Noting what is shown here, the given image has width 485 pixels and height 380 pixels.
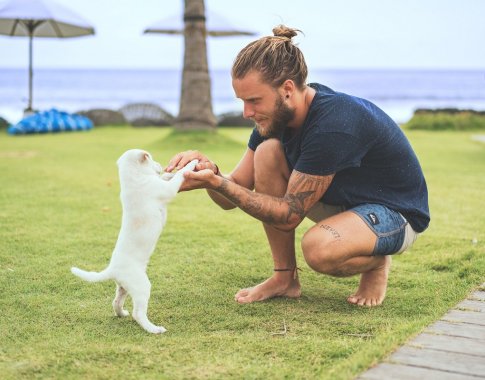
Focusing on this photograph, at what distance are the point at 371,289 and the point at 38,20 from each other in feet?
40.2

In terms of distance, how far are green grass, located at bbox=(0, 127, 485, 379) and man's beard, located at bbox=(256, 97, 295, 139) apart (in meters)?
0.79

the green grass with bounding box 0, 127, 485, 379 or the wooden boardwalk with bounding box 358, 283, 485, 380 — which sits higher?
the wooden boardwalk with bounding box 358, 283, 485, 380

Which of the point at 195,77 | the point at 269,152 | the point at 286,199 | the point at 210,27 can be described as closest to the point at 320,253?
the point at 286,199

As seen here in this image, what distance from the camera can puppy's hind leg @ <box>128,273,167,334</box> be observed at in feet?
7.82

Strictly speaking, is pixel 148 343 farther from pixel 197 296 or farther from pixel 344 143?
pixel 344 143

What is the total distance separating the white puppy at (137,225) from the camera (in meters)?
2.36

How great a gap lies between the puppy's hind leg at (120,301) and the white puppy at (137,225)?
0.16 metres

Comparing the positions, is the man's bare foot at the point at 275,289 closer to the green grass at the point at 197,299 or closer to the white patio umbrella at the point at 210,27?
the green grass at the point at 197,299

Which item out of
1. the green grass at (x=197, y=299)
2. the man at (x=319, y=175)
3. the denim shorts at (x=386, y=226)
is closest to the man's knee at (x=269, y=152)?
the man at (x=319, y=175)

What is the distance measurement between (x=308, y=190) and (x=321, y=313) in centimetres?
55

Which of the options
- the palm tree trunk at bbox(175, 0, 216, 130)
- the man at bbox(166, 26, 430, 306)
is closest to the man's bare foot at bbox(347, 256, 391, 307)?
the man at bbox(166, 26, 430, 306)

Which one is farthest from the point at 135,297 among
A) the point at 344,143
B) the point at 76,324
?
the point at 344,143

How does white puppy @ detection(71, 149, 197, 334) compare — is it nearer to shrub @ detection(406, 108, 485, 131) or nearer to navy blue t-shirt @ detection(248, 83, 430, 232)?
navy blue t-shirt @ detection(248, 83, 430, 232)

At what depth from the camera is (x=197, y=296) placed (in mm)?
2980
